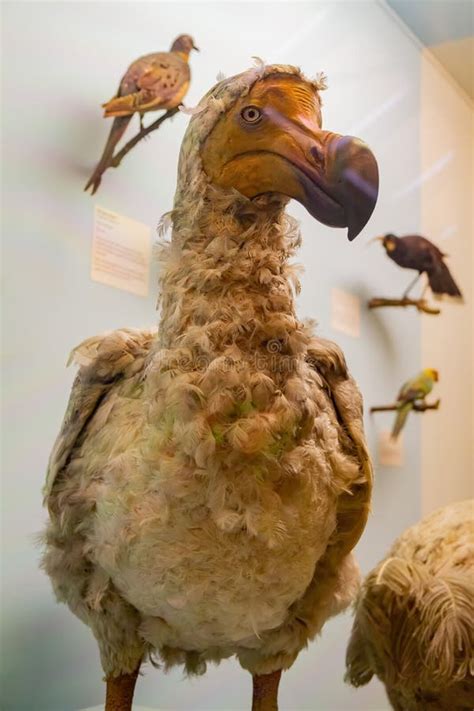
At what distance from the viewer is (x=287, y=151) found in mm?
874

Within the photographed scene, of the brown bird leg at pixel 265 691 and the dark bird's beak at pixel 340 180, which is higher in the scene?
the dark bird's beak at pixel 340 180

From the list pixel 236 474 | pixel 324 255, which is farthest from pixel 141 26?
pixel 236 474

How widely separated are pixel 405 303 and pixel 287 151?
1244 mm

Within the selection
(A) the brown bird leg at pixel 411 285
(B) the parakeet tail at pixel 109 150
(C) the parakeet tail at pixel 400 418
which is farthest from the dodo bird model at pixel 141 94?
(C) the parakeet tail at pixel 400 418

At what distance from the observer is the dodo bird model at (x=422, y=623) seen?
1.13 meters

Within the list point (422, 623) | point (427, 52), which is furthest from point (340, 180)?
point (427, 52)

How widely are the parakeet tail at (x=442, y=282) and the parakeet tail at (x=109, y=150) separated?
0.96 m

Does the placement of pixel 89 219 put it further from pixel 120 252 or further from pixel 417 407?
pixel 417 407

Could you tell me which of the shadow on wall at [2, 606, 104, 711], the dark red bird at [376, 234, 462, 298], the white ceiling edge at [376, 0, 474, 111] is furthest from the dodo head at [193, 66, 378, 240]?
the dark red bird at [376, 234, 462, 298]

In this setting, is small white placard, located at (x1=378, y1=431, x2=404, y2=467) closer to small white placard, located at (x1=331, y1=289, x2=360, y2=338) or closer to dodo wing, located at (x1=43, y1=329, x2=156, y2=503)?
small white placard, located at (x1=331, y1=289, x2=360, y2=338)

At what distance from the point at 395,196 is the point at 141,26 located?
732 mm

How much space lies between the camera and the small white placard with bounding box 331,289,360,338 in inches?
71.4

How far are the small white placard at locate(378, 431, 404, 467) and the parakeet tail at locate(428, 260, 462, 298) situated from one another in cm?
42

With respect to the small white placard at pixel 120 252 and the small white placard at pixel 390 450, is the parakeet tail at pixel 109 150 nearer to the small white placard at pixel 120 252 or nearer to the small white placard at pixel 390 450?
the small white placard at pixel 120 252
